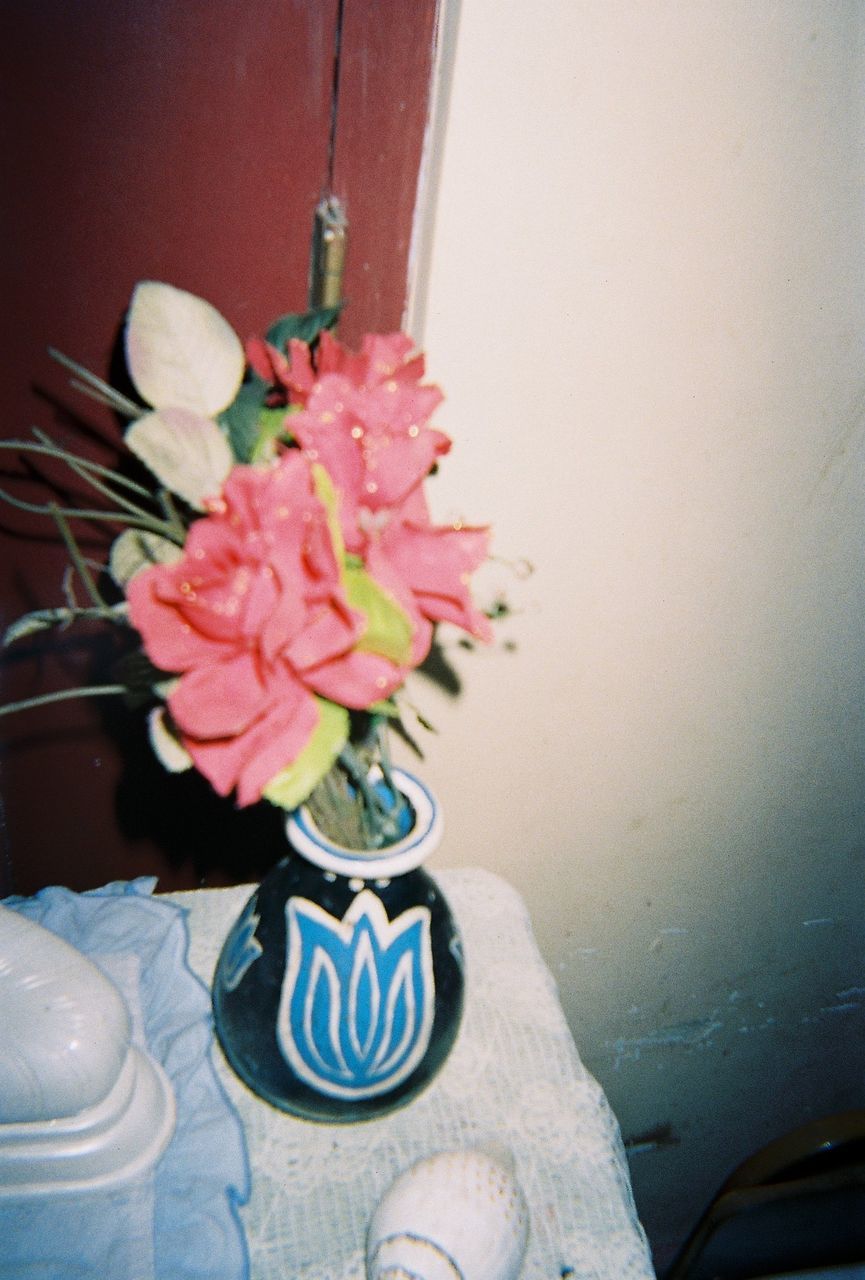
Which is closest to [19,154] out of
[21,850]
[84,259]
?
[84,259]

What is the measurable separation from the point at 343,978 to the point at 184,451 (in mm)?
325

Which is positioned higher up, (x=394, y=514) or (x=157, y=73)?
(x=157, y=73)

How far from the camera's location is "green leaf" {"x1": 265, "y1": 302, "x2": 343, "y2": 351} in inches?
15.8

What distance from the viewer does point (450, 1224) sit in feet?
1.43

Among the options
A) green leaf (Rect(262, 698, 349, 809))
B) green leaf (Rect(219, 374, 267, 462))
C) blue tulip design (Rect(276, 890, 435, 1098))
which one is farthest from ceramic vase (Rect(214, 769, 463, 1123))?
green leaf (Rect(219, 374, 267, 462))

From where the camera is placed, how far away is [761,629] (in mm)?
847

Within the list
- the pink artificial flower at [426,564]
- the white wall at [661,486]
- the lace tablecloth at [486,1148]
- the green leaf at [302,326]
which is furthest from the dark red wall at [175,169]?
the lace tablecloth at [486,1148]

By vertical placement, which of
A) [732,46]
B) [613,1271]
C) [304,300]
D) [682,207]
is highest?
[732,46]

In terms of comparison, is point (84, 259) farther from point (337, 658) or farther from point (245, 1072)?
point (245, 1072)

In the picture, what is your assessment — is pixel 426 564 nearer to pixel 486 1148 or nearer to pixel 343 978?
pixel 343 978

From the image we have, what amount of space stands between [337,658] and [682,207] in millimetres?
499

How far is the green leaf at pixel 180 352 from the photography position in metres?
0.37

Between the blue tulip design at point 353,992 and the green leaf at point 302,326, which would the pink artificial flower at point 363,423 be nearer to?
the green leaf at point 302,326

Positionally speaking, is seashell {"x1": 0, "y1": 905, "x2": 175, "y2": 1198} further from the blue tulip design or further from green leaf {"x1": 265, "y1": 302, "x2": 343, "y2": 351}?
green leaf {"x1": 265, "y1": 302, "x2": 343, "y2": 351}
